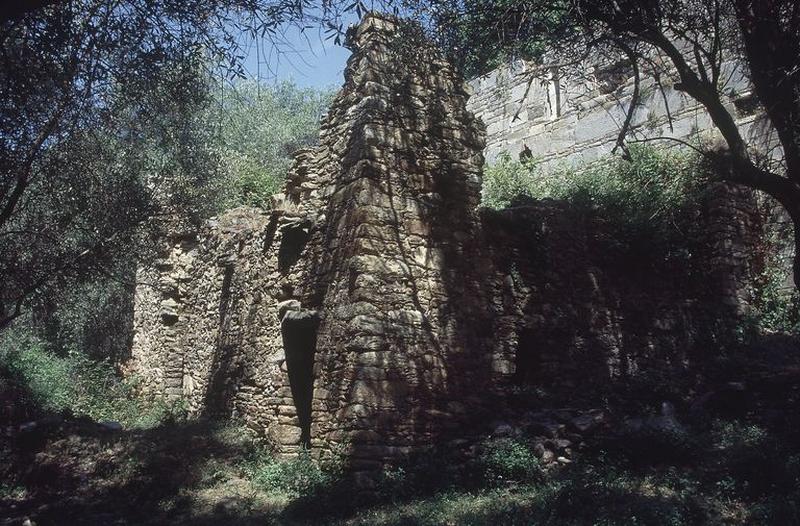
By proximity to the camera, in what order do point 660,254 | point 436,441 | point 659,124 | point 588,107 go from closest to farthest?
point 436,441 → point 660,254 → point 659,124 → point 588,107

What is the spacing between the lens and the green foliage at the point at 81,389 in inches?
580

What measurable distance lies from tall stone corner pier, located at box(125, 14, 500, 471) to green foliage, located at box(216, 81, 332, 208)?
7421 mm

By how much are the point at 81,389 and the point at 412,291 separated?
11.1 metres

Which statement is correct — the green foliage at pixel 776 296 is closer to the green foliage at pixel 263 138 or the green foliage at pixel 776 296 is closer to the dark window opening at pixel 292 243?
the dark window opening at pixel 292 243

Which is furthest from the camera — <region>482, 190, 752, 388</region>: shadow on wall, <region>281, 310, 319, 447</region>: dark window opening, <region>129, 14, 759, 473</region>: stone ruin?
<region>482, 190, 752, 388</region>: shadow on wall

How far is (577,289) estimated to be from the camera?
11.0 m

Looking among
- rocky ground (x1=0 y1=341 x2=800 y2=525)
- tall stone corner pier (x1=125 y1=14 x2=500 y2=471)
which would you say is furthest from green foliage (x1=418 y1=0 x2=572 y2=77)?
rocky ground (x1=0 y1=341 x2=800 y2=525)

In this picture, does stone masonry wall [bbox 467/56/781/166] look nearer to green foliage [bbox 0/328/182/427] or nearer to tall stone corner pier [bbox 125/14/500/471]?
tall stone corner pier [bbox 125/14/500/471]

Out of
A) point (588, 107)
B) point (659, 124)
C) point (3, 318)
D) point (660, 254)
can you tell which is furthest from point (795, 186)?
point (3, 318)

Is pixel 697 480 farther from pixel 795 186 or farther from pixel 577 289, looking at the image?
pixel 577 289

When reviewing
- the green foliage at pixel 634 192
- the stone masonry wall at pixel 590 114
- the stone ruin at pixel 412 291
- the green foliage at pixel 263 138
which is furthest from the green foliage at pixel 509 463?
the green foliage at pixel 263 138

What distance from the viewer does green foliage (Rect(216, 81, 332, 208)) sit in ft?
65.7

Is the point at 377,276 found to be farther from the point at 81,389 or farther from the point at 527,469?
the point at 81,389

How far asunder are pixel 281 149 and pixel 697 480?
24.1m
